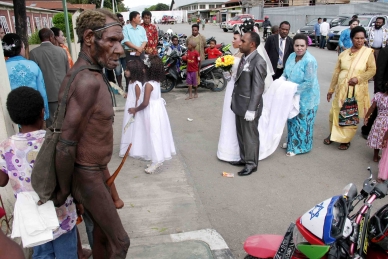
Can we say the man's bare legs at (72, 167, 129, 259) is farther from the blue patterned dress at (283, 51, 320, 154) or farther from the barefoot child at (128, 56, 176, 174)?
the blue patterned dress at (283, 51, 320, 154)

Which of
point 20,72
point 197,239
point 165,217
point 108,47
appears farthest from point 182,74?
point 108,47

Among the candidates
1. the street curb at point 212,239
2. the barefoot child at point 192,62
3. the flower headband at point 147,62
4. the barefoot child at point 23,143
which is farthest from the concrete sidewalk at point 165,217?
the barefoot child at point 192,62

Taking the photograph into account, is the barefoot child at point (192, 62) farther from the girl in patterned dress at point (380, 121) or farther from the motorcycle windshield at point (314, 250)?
the motorcycle windshield at point (314, 250)

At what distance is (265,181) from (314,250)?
2.58 metres

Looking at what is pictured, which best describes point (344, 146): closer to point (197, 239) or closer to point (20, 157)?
point (197, 239)

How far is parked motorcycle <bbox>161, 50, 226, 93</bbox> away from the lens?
→ 964 cm

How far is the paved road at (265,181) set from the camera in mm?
3629

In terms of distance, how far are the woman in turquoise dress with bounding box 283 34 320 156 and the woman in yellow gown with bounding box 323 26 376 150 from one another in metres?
0.49

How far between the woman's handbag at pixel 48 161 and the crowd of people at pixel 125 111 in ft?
0.06

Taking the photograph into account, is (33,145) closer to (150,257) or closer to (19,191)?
(19,191)

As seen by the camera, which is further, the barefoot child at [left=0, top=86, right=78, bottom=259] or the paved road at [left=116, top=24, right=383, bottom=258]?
the paved road at [left=116, top=24, right=383, bottom=258]

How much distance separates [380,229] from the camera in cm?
199

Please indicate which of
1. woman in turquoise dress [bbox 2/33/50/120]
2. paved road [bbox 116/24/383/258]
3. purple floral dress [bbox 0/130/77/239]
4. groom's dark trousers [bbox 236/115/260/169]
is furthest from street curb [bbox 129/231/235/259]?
woman in turquoise dress [bbox 2/33/50/120]

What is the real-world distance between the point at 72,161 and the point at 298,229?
1410 millimetres
